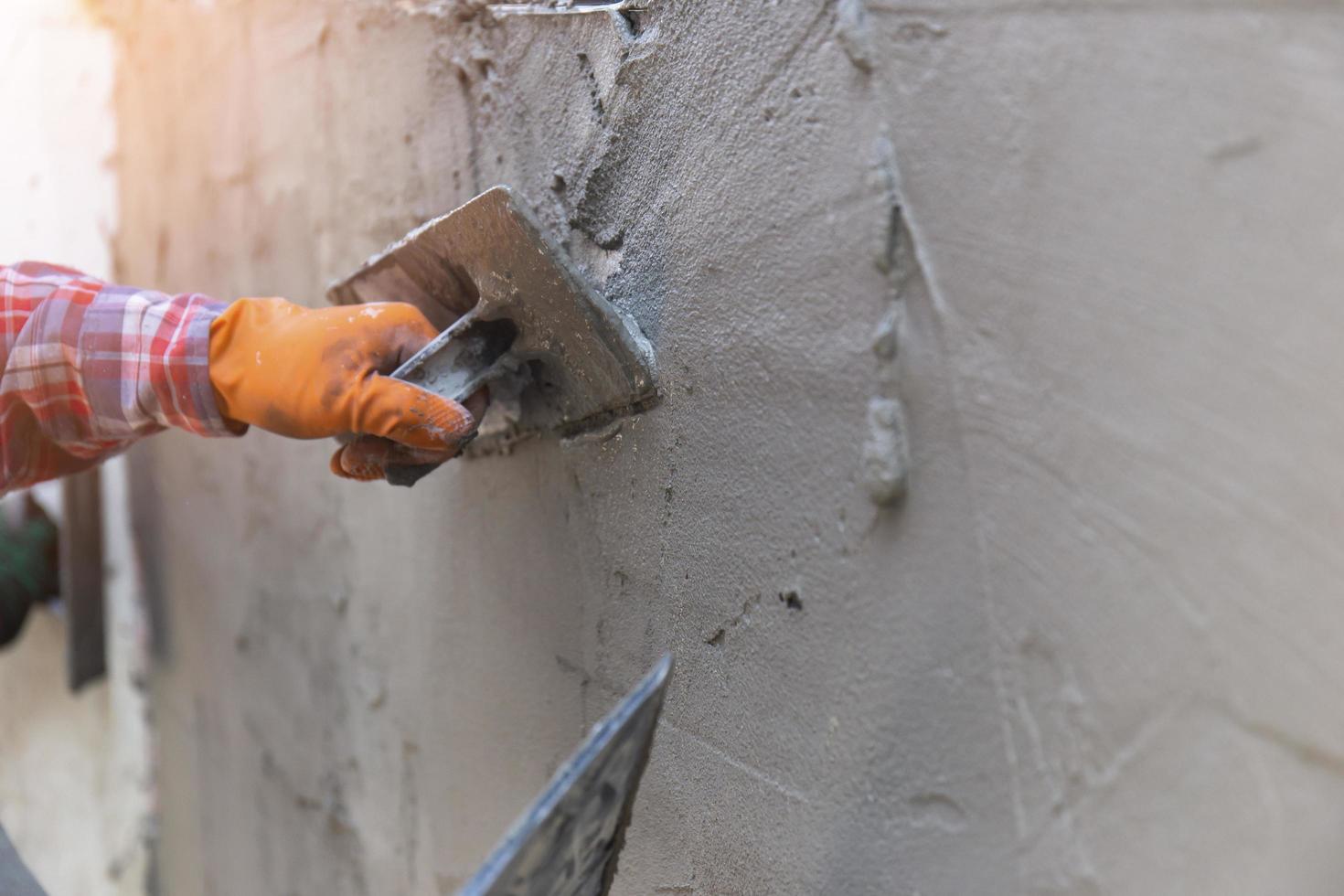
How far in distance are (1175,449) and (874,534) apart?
9.6 inches

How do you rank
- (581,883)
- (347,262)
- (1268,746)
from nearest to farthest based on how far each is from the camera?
(1268,746), (581,883), (347,262)

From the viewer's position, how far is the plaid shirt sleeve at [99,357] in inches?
43.3

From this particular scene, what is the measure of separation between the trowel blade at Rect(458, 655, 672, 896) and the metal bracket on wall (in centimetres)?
65

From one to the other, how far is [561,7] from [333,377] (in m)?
0.47

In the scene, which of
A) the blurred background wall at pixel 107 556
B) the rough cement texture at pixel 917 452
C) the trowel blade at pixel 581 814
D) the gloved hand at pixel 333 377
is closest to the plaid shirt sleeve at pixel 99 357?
the gloved hand at pixel 333 377

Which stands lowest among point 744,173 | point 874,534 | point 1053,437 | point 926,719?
point 926,719

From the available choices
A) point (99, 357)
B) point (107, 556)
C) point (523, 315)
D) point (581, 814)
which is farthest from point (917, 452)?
point (107, 556)

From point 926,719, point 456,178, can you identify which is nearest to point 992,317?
point 926,719

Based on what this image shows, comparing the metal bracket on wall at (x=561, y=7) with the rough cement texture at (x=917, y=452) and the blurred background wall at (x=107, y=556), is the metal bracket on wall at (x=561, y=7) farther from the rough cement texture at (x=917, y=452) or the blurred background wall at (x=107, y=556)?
the blurred background wall at (x=107, y=556)

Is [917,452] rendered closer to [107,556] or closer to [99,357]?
[99,357]

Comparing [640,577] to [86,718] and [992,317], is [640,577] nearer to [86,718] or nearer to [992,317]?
[992,317]

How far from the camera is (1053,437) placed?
2.19ft

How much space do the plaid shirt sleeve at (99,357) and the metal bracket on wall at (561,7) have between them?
0.47 meters

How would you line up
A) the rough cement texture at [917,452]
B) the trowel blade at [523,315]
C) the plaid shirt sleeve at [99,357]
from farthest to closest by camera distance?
the plaid shirt sleeve at [99,357] → the trowel blade at [523,315] → the rough cement texture at [917,452]
